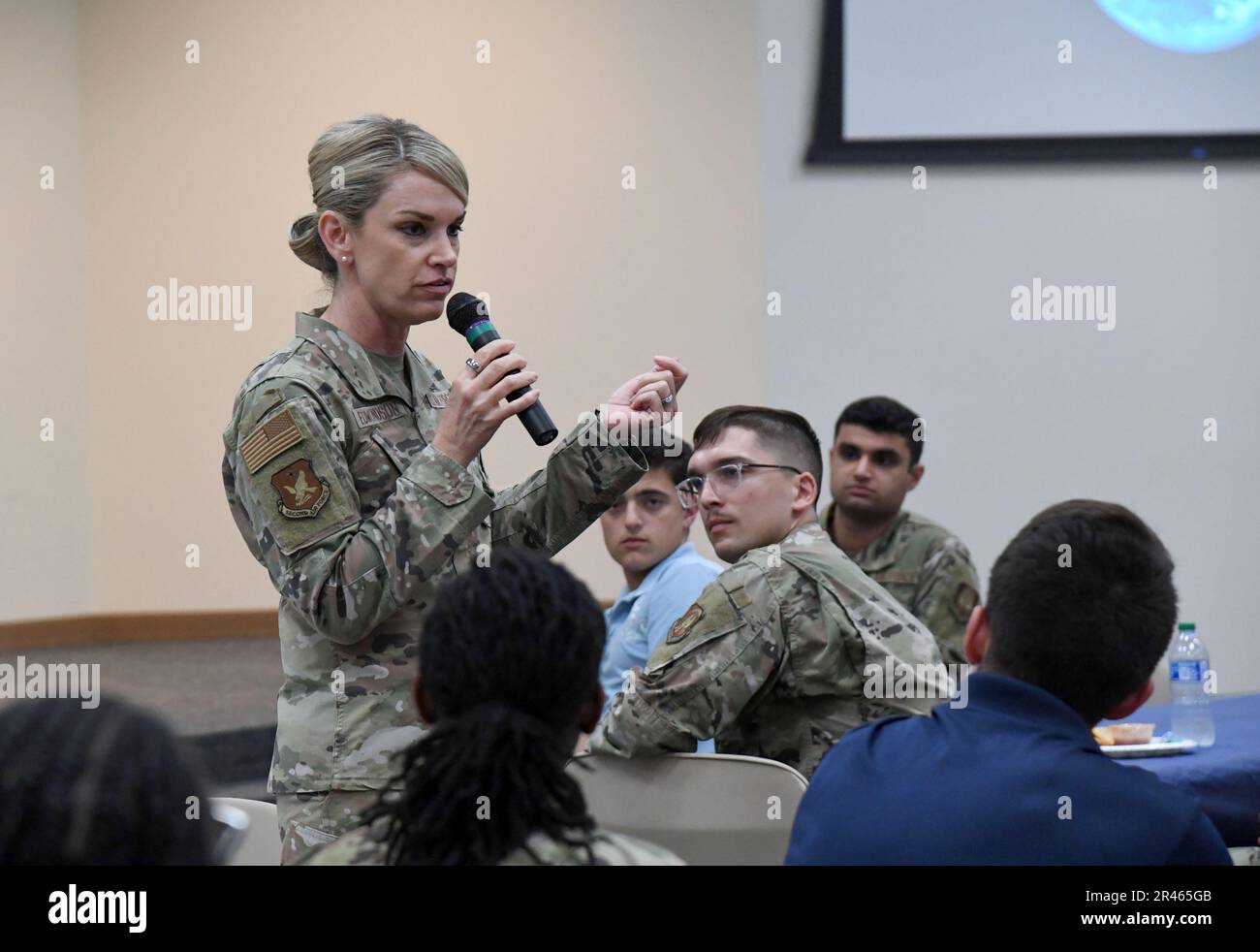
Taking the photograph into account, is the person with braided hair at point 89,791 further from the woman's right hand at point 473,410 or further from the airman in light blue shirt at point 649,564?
the airman in light blue shirt at point 649,564

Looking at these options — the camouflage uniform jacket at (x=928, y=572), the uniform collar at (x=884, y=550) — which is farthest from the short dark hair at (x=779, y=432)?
the uniform collar at (x=884, y=550)

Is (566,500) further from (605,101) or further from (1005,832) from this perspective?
(605,101)

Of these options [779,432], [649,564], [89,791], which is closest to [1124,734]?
[779,432]

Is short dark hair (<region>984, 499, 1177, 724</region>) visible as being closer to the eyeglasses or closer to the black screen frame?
the eyeglasses

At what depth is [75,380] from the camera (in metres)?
4.86

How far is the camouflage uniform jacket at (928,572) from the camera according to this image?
A: 3.36 m

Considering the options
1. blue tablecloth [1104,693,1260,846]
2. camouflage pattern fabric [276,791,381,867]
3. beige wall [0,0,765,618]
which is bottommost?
Answer: blue tablecloth [1104,693,1260,846]

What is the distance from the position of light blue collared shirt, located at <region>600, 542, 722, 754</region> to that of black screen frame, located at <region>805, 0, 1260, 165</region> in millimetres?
2313

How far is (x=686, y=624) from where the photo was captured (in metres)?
1.88

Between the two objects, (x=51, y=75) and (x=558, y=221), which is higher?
(x=51, y=75)

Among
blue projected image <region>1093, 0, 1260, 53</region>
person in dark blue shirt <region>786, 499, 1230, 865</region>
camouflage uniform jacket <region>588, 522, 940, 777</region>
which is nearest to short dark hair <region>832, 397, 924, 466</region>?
camouflage uniform jacket <region>588, 522, 940, 777</region>

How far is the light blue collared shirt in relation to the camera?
271 centimetres
